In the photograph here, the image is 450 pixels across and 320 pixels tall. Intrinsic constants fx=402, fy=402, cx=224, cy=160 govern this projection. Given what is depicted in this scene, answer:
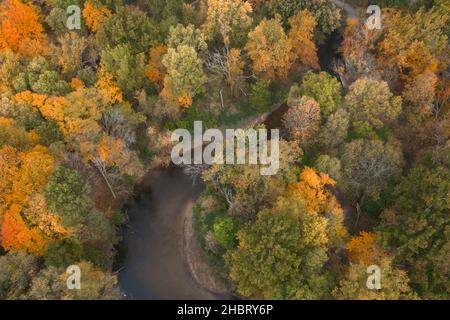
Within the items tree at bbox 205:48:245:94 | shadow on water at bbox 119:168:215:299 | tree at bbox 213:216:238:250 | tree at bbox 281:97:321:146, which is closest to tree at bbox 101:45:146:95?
tree at bbox 205:48:245:94

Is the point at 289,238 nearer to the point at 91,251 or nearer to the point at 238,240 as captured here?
the point at 238,240

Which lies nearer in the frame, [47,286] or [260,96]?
[47,286]

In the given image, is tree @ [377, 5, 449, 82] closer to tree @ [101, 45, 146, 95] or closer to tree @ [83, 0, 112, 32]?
tree @ [101, 45, 146, 95]

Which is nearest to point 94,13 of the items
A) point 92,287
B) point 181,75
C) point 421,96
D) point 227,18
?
point 181,75

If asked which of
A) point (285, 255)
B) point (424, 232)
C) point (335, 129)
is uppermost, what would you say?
point (335, 129)

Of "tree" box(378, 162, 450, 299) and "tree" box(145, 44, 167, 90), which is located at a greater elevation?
"tree" box(145, 44, 167, 90)

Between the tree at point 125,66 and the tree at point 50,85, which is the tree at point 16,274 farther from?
the tree at point 125,66

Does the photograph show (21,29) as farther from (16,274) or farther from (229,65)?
(16,274)
